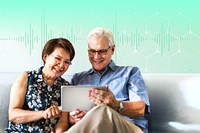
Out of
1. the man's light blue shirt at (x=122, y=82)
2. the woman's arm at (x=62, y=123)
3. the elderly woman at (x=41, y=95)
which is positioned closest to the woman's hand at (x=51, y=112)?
the elderly woman at (x=41, y=95)

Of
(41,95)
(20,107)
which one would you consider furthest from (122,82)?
(20,107)

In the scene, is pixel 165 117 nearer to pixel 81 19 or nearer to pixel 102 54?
pixel 102 54

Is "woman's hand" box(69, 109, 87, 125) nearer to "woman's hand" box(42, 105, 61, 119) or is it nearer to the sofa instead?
"woman's hand" box(42, 105, 61, 119)

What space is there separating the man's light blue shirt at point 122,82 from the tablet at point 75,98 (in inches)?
9.5

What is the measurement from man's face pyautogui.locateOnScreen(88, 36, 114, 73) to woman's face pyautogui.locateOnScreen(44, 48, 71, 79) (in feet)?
0.59

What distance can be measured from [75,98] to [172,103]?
1.93 ft

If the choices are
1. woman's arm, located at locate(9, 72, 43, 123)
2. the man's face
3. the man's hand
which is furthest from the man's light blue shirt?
woman's arm, located at locate(9, 72, 43, 123)

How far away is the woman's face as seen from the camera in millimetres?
1812

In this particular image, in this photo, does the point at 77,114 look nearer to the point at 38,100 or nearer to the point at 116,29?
the point at 38,100

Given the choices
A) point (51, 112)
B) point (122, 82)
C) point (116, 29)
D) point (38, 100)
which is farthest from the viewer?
point (116, 29)

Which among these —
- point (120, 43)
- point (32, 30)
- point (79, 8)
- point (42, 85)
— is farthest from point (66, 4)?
point (42, 85)

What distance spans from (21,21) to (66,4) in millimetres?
297

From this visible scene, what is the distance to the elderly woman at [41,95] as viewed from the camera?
1734 mm

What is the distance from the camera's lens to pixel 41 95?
180 cm
